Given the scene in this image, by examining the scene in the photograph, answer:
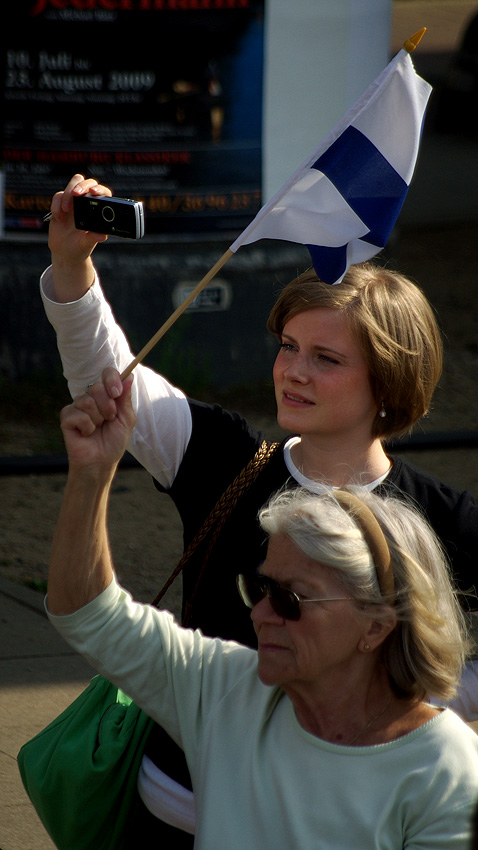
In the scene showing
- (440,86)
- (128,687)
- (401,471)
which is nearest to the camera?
(128,687)

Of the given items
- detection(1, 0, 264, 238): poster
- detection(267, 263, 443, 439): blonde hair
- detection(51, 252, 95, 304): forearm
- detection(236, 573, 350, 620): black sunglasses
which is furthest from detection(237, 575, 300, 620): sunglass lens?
detection(1, 0, 264, 238): poster

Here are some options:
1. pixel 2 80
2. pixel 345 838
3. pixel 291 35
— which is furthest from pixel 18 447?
pixel 345 838

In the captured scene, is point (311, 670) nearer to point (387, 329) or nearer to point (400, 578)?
point (400, 578)

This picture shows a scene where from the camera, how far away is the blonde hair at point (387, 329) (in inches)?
90.0

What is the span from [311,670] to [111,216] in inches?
35.7

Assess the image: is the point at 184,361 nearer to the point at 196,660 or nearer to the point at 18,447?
the point at 18,447

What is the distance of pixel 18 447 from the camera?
6000mm

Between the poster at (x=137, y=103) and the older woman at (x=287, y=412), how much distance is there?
3996mm

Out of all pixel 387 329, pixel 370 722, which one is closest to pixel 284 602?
pixel 370 722

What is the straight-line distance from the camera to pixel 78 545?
6.08 feet

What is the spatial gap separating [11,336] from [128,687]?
4709 mm

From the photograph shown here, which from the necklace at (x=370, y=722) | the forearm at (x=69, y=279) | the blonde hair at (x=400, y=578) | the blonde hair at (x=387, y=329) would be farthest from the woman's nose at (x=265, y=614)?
the forearm at (x=69, y=279)

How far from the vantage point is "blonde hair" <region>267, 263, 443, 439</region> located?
7.50 feet

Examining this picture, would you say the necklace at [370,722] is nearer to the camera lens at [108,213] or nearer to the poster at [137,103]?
the camera lens at [108,213]
